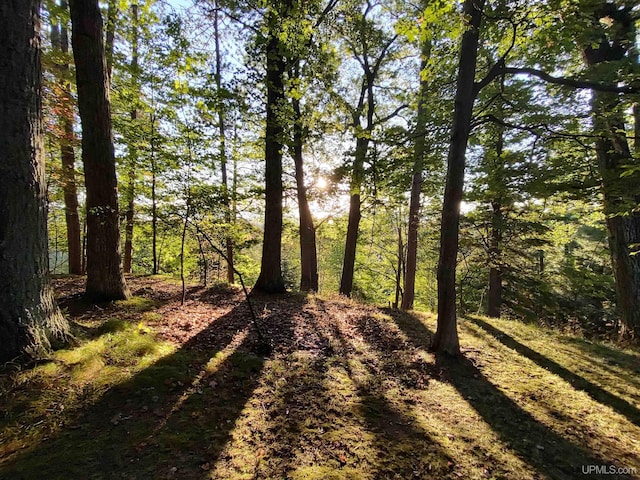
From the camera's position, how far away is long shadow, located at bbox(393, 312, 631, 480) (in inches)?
110

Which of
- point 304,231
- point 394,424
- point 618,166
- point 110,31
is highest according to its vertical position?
point 110,31

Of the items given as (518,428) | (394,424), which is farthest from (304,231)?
(518,428)

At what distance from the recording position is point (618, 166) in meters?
5.51

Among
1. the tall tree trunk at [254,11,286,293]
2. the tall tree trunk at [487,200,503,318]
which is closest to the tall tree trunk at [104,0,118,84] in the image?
the tall tree trunk at [254,11,286,293]

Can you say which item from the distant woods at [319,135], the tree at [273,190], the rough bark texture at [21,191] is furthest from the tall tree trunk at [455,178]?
the rough bark texture at [21,191]

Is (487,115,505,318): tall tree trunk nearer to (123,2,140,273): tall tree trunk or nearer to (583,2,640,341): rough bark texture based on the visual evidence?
(583,2,640,341): rough bark texture

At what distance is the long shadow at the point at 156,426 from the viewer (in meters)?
2.14

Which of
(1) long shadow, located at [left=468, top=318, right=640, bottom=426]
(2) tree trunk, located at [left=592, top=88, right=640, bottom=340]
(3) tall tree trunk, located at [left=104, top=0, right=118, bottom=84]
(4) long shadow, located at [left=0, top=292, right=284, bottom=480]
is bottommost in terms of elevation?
(1) long shadow, located at [left=468, top=318, right=640, bottom=426]

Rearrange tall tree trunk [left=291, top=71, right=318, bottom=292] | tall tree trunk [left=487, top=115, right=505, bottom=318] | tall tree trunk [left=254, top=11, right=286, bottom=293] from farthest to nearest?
tall tree trunk [left=291, top=71, right=318, bottom=292], tall tree trunk [left=487, top=115, right=505, bottom=318], tall tree trunk [left=254, top=11, right=286, bottom=293]

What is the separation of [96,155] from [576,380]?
8.79 meters

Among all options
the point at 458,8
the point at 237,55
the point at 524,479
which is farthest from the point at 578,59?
the point at 524,479

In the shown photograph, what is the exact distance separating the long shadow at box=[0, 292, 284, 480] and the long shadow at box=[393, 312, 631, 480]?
2.94 metres

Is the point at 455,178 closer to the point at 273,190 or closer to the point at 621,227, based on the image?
the point at 273,190

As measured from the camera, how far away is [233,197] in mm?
11398
